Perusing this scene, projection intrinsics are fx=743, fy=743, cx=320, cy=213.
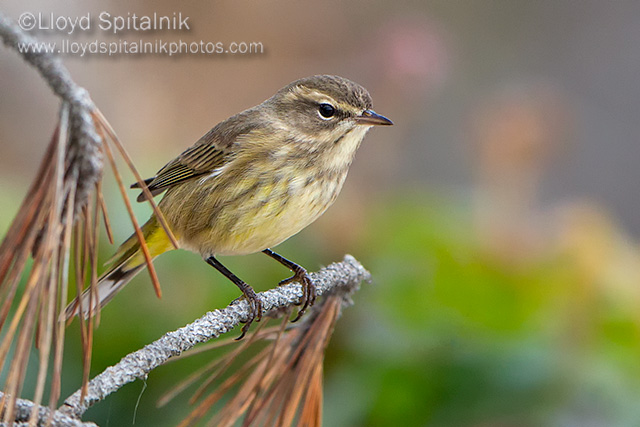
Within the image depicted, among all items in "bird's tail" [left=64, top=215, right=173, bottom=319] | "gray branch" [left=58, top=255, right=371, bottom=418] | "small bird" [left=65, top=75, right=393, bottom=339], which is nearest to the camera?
"gray branch" [left=58, top=255, right=371, bottom=418]

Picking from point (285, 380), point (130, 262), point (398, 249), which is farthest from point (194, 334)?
point (398, 249)

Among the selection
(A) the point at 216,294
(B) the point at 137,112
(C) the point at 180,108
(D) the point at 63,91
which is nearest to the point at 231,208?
(A) the point at 216,294

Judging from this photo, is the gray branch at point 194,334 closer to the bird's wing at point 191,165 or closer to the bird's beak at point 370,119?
the bird's beak at point 370,119

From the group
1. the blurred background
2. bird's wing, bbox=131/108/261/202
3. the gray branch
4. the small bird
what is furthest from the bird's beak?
the gray branch

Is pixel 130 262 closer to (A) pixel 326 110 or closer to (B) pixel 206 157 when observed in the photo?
(B) pixel 206 157

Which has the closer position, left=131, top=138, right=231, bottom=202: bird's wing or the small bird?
the small bird

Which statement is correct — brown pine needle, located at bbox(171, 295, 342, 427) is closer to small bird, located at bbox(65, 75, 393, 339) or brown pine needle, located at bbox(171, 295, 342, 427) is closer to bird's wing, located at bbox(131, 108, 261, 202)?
small bird, located at bbox(65, 75, 393, 339)

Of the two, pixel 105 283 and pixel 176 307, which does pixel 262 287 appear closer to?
pixel 176 307
